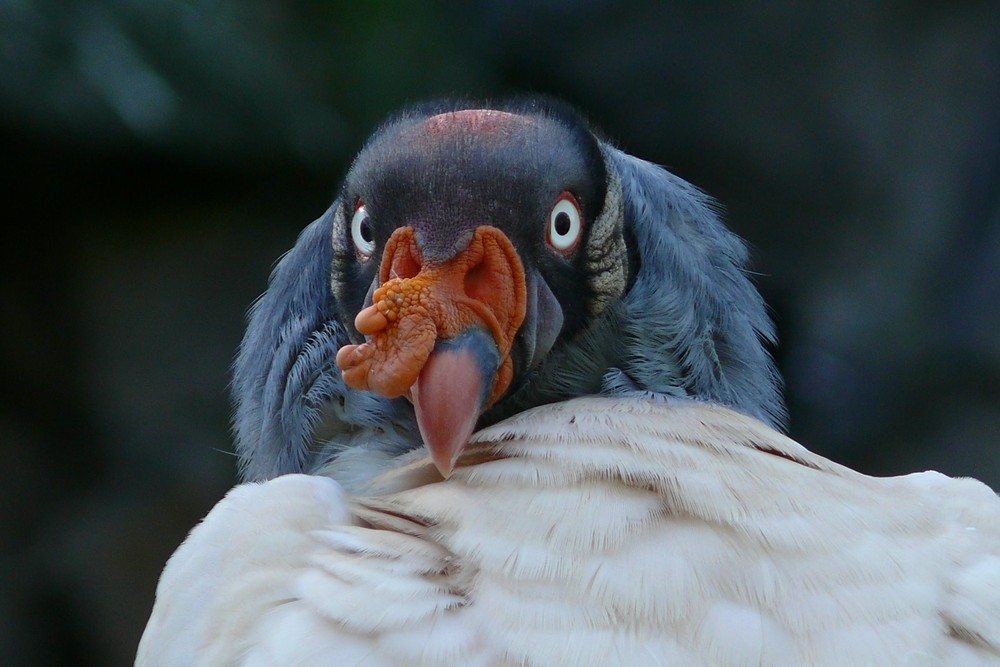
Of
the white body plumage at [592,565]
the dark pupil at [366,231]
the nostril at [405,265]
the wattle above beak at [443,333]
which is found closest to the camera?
the white body plumage at [592,565]

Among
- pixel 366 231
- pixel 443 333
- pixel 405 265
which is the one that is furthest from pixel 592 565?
pixel 366 231

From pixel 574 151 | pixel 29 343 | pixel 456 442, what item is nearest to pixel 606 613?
pixel 456 442

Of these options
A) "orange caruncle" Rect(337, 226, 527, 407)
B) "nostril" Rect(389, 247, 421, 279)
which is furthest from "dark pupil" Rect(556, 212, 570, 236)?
"nostril" Rect(389, 247, 421, 279)

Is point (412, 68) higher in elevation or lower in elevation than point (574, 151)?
higher

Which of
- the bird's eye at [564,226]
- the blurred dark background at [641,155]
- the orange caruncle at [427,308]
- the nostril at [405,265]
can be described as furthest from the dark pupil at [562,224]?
the blurred dark background at [641,155]

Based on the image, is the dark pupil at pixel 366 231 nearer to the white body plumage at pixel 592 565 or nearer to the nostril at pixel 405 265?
the nostril at pixel 405 265

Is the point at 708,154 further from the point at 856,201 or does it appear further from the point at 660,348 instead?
the point at 660,348
